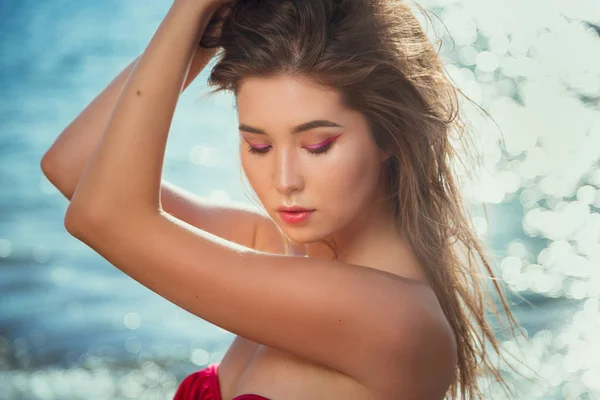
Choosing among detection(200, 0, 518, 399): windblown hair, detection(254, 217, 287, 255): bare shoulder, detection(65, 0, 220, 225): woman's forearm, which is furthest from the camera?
detection(254, 217, 287, 255): bare shoulder

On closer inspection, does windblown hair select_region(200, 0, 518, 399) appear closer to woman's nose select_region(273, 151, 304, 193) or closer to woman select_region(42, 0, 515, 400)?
woman select_region(42, 0, 515, 400)

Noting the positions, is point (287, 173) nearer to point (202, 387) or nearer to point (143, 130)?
point (143, 130)

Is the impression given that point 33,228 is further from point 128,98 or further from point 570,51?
point 128,98

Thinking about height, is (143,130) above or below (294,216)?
above

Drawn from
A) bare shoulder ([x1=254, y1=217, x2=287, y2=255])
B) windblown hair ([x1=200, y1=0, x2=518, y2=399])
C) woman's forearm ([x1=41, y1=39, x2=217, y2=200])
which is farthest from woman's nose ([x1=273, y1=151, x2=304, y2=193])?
bare shoulder ([x1=254, y1=217, x2=287, y2=255])

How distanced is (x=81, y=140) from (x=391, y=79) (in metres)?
0.73

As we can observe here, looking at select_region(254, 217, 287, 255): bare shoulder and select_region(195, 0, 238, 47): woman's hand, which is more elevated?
select_region(195, 0, 238, 47): woman's hand

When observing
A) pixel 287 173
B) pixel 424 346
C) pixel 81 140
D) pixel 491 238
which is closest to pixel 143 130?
pixel 287 173

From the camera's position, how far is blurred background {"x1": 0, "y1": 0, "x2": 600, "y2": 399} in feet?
17.8

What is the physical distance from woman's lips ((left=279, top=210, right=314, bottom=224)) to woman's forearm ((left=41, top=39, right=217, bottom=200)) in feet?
1.73

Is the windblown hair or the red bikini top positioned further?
the red bikini top

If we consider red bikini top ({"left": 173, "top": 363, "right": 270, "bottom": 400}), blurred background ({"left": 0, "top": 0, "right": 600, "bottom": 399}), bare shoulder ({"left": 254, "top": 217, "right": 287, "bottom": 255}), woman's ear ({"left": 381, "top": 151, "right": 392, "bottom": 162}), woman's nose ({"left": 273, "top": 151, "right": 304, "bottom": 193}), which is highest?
woman's nose ({"left": 273, "top": 151, "right": 304, "bottom": 193})

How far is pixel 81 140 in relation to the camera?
6.82 ft

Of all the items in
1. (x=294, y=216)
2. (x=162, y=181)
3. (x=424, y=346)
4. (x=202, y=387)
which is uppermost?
(x=294, y=216)
